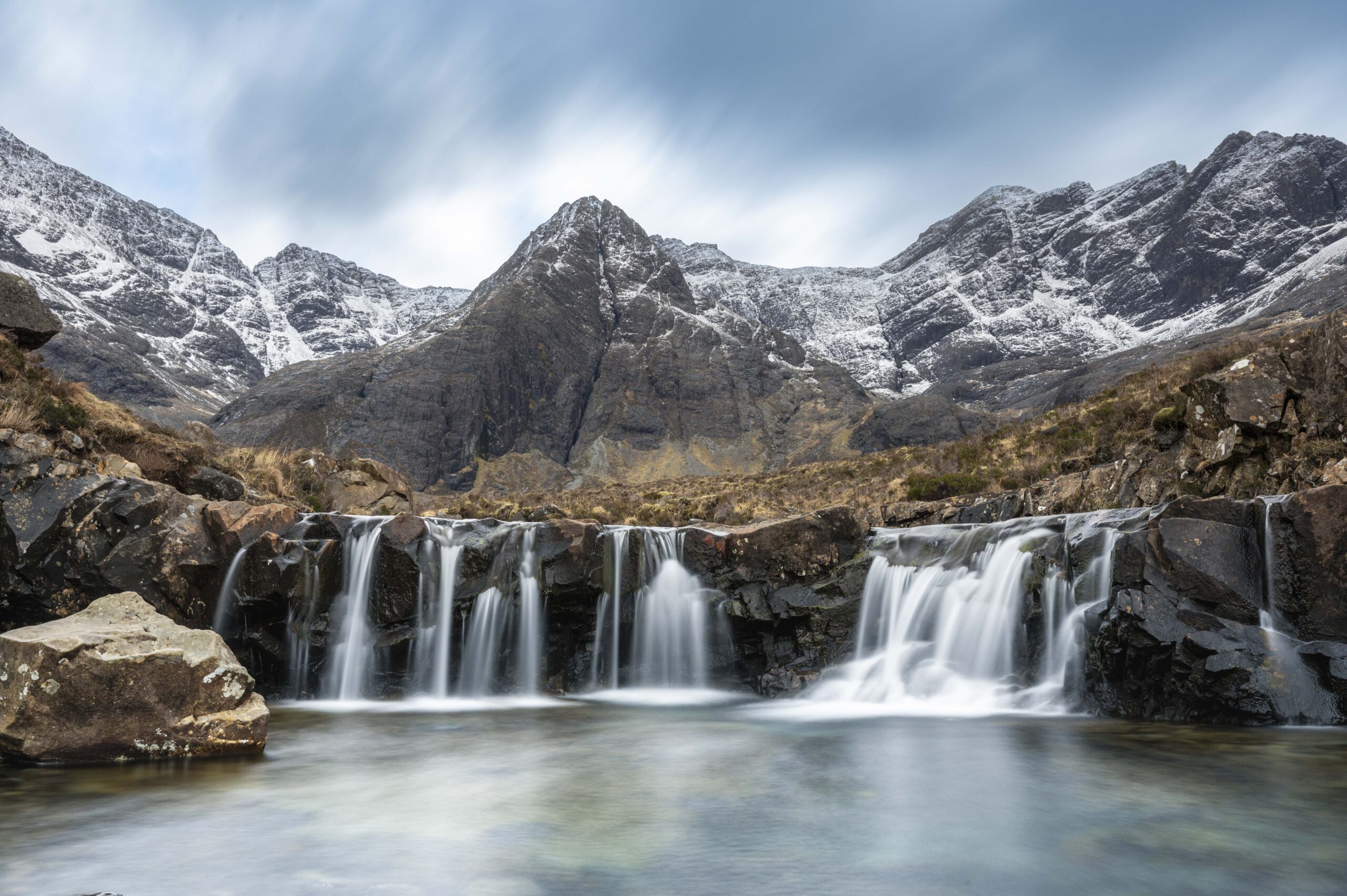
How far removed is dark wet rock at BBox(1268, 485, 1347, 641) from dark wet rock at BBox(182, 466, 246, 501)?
64.4 feet

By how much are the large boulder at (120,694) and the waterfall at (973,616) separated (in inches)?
409

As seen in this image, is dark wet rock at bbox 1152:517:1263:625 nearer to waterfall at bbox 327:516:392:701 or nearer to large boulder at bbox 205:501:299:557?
waterfall at bbox 327:516:392:701

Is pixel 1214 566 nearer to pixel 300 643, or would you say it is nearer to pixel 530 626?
pixel 530 626

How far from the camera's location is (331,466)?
25625mm

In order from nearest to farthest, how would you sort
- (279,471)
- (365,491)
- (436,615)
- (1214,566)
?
(1214,566) → (436,615) → (279,471) → (365,491)

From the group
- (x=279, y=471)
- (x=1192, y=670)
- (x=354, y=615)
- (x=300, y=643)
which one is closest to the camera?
(x=1192, y=670)

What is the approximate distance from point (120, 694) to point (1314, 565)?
1557cm

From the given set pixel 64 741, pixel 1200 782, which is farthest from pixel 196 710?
pixel 1200 782

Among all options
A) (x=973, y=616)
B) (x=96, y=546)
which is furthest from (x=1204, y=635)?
(x=96, y=546)

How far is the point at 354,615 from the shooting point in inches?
617

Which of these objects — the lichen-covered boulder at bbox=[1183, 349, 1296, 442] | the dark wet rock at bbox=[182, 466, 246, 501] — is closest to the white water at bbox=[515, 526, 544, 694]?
the dark wet rock at bbox=[182, 466, 246, 501]

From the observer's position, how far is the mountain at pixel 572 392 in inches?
4439

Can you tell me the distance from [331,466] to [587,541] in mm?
13483

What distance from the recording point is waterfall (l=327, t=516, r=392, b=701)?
15312 mm
